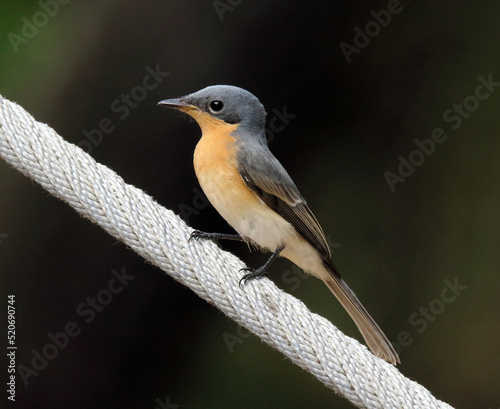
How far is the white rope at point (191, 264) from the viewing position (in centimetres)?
166

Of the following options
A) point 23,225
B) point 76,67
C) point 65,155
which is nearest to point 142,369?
point 23,225

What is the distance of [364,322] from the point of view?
7.16 feet

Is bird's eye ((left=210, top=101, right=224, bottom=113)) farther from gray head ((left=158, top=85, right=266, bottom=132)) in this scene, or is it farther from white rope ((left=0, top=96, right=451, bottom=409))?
white rope ((left=0, top=96, right=451, bottom=409))

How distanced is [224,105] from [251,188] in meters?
0.27

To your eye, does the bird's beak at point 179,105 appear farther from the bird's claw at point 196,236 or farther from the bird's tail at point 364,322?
the bird's tail at point 364,322

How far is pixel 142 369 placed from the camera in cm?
323

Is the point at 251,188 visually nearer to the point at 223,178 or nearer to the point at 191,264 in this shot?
the point at 223,178

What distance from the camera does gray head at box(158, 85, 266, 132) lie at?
217 cm

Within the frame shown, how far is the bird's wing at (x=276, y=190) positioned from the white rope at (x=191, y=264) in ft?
1.82

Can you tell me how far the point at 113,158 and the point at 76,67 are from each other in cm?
40

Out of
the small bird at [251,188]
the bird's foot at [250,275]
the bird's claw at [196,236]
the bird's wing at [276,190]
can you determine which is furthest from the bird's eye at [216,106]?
the bird's foot at [250,275]

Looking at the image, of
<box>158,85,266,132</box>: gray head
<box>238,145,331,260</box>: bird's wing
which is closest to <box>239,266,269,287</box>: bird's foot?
<box>238,145,331,260</box>: bird's wing

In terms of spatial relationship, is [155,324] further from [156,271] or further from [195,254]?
[195,254]

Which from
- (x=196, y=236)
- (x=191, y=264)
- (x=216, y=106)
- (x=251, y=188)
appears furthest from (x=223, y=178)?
(x=191, y=264)
